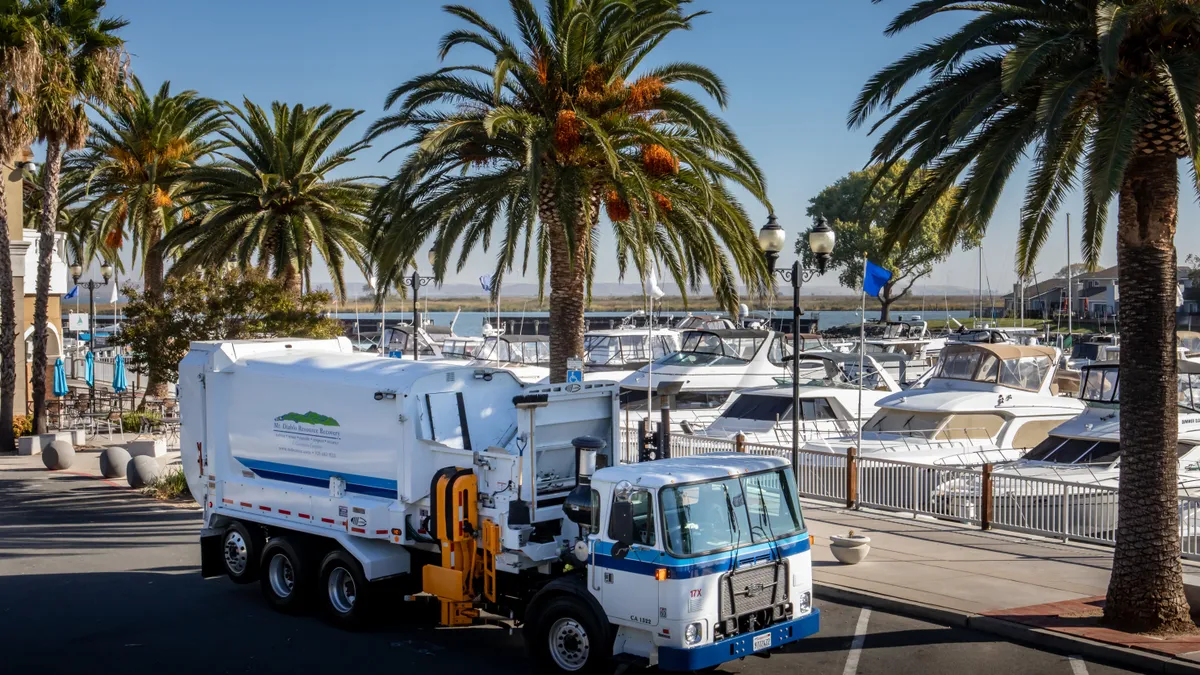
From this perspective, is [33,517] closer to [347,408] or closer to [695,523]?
[347,408]

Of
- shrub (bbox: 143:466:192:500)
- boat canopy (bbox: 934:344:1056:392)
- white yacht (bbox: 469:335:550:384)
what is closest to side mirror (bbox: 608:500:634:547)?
shrub (bbox: 143:466:192:500)

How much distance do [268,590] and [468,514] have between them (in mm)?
3295

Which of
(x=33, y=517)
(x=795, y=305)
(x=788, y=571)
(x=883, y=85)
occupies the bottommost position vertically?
(x=33, y=517)

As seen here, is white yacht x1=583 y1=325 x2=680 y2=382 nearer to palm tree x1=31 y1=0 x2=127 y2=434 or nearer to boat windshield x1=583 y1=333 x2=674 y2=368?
boat windshield x1=583 y1=333 x2=674 y2=368

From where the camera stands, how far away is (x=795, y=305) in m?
16.9

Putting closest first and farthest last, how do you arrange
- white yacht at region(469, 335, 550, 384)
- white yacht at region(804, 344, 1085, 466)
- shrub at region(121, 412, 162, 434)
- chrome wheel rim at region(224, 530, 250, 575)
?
1. chrome wheel rim at region(224, 530, 250, 575)
2. white yacht at region(804, 344, 1085, 466)
3. shrub at region(121, 412, 162, 434)
4. white yacht at region(469, 335, 550, 384)

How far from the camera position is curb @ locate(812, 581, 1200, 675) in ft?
34.4

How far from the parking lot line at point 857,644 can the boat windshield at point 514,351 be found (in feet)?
105

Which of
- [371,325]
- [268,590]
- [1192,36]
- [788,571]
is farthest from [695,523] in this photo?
[371,325]

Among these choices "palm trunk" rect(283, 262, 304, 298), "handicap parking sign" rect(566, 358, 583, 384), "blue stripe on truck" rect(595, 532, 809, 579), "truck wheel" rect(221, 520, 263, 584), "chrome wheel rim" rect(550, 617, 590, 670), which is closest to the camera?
"blue stripe on truck" rect(595, 532, 809, 579)

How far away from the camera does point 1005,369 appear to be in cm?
2514

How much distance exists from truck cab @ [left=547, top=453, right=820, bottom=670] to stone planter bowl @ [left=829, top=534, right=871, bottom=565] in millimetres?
4668

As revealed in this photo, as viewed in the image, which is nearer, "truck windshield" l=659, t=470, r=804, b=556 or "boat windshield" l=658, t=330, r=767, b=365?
"truck windshield" l=659, t=470, r=804, b=556

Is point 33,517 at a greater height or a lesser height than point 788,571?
lesser
